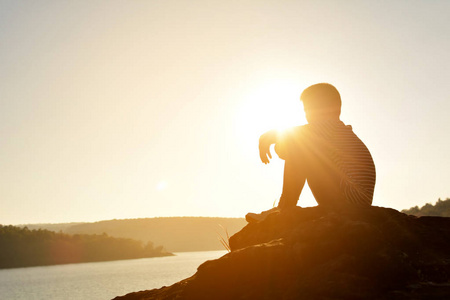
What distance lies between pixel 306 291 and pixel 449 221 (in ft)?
10.1

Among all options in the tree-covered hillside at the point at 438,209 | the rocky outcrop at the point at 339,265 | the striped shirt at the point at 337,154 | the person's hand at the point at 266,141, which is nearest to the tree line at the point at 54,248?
the tree-covered hillside at the point at 438,209

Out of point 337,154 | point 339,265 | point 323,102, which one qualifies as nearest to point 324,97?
point 323,102

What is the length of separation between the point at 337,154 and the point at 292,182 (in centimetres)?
69

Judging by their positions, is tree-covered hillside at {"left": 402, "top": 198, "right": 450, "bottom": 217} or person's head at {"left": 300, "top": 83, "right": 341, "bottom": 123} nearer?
person's head at {"left": 300, "top": 83, "right": 341, "bottom": 123}

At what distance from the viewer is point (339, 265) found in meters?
3.86

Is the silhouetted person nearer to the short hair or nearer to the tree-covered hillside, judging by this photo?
the short hair

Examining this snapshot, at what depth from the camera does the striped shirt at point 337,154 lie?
17.0ft

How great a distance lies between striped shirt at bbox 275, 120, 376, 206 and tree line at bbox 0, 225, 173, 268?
524 ft

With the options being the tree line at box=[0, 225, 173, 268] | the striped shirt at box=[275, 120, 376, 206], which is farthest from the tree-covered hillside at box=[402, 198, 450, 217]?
the tree line at box=[0, 225, 173, 268]

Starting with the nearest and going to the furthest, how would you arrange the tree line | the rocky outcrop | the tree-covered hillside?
the rocky outcrop → the tree-covered hillside → the tree line

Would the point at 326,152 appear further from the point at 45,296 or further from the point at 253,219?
the point at 45,296

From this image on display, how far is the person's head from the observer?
18.3ft

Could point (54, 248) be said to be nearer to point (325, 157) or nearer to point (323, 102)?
point (323, 102)

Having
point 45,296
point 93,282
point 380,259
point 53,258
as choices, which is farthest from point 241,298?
point 53,258
